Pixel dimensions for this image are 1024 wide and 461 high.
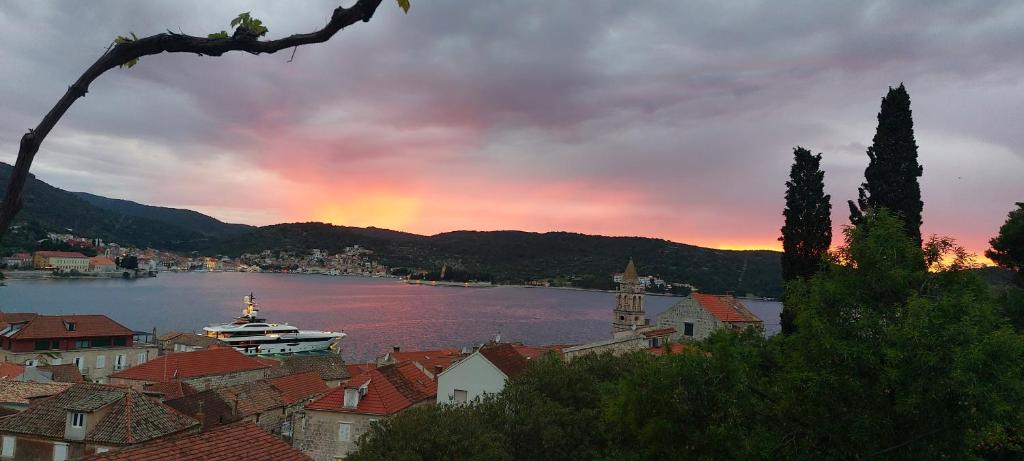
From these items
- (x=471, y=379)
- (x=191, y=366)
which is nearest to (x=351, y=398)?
(x=471, y=379)

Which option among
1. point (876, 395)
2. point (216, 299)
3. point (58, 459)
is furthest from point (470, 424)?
point (216, 299)

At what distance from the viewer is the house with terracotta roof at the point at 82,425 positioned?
22891 mm

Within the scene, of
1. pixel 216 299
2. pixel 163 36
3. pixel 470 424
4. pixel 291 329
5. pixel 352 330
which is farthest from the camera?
pixel 216 299

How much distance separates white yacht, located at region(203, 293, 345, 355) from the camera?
8300cm

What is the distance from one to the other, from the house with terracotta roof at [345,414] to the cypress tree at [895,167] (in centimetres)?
2194

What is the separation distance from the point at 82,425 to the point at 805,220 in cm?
3018

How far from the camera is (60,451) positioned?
2300cm

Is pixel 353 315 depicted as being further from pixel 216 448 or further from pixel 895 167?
pixel 216 448

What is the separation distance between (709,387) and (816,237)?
1693cm

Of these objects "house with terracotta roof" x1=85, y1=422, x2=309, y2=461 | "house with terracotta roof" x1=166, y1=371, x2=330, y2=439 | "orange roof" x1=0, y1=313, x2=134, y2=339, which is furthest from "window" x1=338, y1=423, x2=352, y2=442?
"orange roof" x1=0, y1=313, x2=134, y2=339

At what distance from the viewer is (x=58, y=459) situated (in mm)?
22875

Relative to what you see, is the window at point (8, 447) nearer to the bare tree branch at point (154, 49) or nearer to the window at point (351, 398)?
the window at point (351, 398)

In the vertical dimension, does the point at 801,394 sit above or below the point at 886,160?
below

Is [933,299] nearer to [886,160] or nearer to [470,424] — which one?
[470,424]
